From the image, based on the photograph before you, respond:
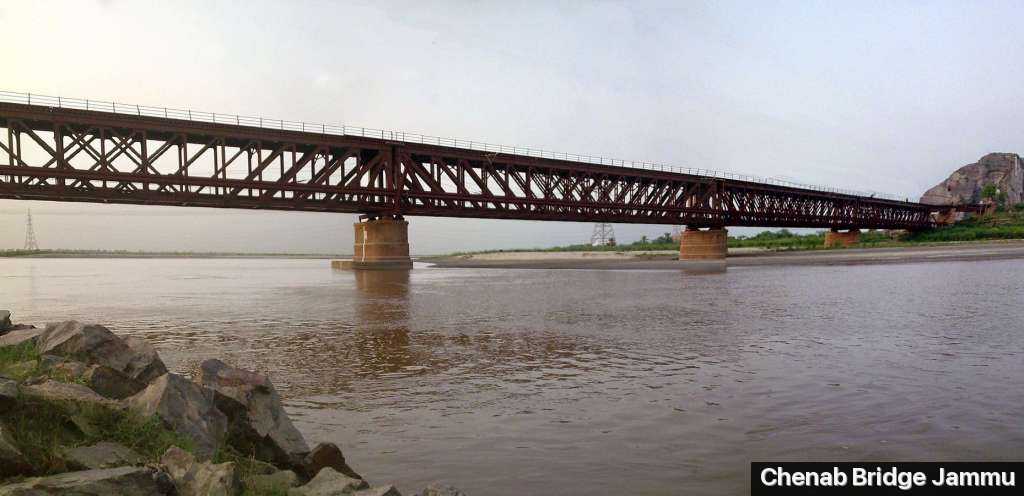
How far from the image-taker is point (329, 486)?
179 inches

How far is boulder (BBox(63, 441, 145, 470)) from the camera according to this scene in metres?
4.08

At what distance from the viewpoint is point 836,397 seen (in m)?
8.11

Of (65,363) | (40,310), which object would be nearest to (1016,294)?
(65,363)

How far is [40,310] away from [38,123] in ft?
103

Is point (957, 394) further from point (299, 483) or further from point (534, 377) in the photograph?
point (299, 483)

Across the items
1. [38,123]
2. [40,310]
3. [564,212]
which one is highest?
[38,123]

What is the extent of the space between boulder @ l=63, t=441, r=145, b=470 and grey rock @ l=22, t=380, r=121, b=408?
19.3 inches

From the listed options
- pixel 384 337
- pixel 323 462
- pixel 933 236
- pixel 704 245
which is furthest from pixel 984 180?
pixel 323 462

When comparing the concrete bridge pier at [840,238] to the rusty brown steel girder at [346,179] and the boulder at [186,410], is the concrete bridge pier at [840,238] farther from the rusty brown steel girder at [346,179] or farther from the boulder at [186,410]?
the boulder at [186,410]

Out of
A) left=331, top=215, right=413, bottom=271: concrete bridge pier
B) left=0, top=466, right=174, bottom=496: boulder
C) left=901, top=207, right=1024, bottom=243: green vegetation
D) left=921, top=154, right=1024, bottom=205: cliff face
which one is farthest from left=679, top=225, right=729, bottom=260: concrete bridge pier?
left=921, top=154, right=1024, bottom=205: cliff face

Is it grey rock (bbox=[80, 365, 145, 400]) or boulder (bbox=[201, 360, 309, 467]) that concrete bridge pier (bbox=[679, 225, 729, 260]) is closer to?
boulder (bbox=[201, 360, 309, 467])

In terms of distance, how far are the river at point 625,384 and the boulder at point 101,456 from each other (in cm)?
201

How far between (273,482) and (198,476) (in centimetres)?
71

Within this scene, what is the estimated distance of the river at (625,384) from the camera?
19.5 ft
